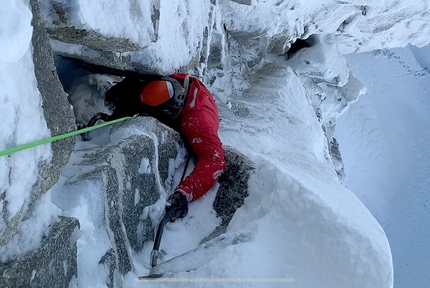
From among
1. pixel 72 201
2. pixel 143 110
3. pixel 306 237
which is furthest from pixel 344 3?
pixel 72 201

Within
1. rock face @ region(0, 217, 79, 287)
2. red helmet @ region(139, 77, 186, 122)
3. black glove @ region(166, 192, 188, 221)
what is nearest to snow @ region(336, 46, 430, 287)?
red helmet @ region(139, 77, 186, 122)

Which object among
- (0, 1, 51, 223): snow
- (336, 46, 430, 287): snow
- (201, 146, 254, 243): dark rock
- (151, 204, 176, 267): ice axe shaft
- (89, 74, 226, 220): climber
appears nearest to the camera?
(0, 1, 51, 223): snow

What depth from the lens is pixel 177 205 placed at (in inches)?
67.3

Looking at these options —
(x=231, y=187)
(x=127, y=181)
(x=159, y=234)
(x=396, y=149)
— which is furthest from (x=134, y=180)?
(x=396, y=149)

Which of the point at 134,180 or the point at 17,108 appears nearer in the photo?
the point at 17,108

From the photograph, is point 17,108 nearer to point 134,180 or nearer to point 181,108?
point 134,180

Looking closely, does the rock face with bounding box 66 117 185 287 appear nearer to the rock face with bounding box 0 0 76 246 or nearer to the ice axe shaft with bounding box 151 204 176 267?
the ice axe shaft with bounding box 151 204 176 267

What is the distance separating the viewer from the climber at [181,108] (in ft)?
6.47

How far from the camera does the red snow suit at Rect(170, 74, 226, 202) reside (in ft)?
6.04

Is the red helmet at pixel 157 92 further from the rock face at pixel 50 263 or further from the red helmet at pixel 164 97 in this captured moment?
the rock face at pixel 50 263

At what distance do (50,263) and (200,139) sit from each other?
1.17m

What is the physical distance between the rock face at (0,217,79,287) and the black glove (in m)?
0.61

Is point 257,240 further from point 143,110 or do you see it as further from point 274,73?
point 274,73

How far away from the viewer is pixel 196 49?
2631 millimetres
